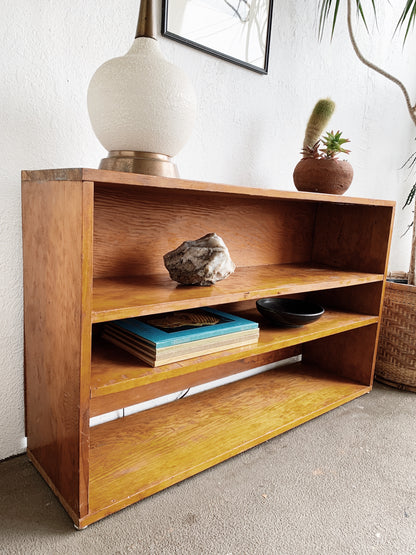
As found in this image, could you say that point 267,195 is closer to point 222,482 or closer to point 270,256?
point 270,256

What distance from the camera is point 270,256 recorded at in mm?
1763

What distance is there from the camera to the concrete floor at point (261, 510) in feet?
3.17

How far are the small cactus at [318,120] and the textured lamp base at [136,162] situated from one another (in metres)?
0.80

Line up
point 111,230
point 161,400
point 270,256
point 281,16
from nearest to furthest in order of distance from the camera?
point 111,230 < point 161,400 < point 281,16 < point 270,256

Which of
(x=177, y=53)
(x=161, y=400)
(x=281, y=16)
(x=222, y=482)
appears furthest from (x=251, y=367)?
(x=281, y=16)

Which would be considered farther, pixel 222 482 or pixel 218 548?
pixel 222 482

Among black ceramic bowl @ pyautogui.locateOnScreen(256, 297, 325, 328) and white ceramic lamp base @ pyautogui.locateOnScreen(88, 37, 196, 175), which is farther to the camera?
black ceramic bowl @ pyautogui.locateOnScreen(256, 297, 325, 328)

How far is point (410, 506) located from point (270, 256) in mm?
1013

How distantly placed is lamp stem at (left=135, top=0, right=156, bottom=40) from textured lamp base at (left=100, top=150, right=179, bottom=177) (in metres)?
0.31

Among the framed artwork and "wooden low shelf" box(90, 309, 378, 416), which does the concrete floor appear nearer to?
"wooden low shelf" box(90, 309, 378, 416)

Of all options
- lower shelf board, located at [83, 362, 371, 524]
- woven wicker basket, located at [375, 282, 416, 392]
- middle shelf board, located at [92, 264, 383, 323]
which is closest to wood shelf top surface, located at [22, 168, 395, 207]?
middle shelf board, located at [92, 264, 383, 323]

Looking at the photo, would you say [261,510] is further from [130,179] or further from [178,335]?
[130,179]

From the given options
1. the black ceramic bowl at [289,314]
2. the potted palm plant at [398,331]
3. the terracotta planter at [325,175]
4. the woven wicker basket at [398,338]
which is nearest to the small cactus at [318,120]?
the terracotta planter at [325,175]

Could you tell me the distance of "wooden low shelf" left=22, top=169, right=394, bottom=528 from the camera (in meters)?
0.95
